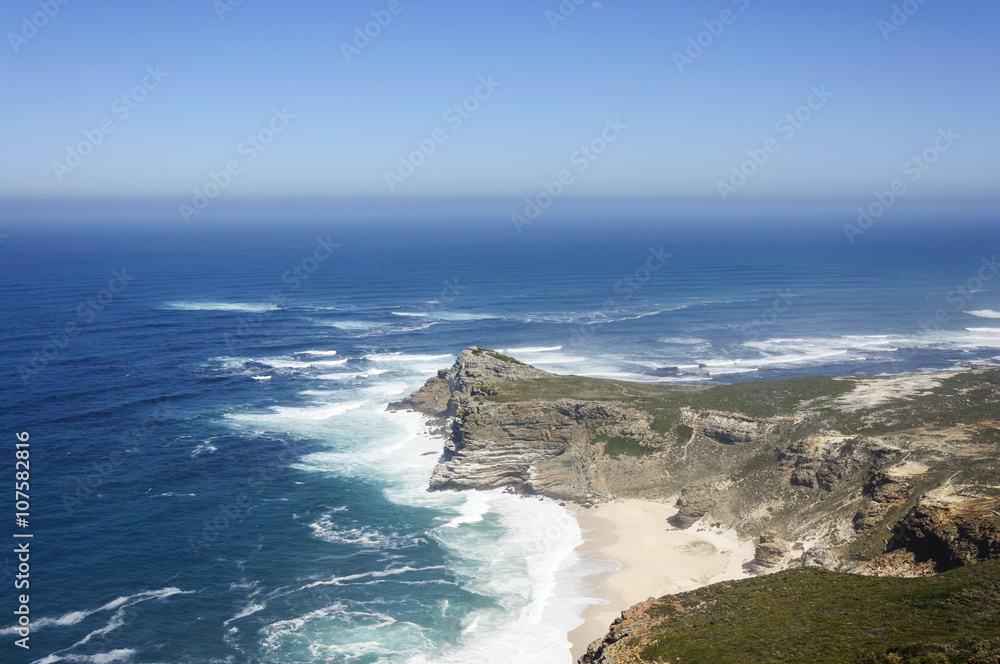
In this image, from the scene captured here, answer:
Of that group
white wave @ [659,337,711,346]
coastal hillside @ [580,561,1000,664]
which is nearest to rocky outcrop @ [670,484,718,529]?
coastal hillside @ [580,561,1000,664]

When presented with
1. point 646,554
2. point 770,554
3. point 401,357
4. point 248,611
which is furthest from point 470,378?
point 770,554

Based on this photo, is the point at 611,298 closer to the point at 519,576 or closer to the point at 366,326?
the point at 366,326

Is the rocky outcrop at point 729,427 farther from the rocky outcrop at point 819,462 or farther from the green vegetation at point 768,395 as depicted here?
the rocky outcrop at point 819,462

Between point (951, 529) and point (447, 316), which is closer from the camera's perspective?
point (951, 529)

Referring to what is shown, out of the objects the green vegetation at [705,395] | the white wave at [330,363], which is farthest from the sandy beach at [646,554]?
the white wave at [330,363]

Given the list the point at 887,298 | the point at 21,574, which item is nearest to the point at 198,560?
the point at 21,574

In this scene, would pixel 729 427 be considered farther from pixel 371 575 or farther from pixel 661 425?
pixel 371 575
